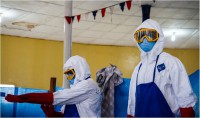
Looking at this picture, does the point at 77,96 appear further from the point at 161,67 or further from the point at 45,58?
the point at 45,58

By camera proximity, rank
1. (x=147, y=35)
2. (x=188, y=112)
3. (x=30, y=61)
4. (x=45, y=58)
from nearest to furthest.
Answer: (x=188, y=112)
(x=147, y=35)
(x=30, y=61)
(x=45, y=58)

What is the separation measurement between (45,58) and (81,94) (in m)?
7.46

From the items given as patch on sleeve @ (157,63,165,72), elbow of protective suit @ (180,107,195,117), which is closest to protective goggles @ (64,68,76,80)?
patch on sleeve @ (157,63,165,72)

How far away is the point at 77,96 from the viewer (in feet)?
11.3

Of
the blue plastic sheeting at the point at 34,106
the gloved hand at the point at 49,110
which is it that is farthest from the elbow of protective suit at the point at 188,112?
the gloved hand at the point at 49,110

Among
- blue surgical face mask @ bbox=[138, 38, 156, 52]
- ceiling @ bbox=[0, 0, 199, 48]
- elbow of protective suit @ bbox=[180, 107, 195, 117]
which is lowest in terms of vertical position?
elbow of protective suit @ bbox=[180, 107, 195, 117]

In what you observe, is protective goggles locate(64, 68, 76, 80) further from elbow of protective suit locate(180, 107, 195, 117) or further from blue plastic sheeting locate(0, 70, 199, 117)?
elbow of protective suit locate(180, 107, 195, 117)

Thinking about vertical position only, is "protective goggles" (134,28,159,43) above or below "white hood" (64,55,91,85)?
above

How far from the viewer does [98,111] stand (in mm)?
3734

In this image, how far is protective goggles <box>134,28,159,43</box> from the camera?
9.35 feet

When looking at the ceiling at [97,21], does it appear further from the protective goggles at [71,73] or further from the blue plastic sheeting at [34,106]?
the protective goggles at [71,73]

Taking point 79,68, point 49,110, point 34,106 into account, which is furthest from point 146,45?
point 34,106

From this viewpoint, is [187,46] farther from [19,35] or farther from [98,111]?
[98,111]

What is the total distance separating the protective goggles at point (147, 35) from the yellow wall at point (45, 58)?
7709mm
